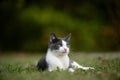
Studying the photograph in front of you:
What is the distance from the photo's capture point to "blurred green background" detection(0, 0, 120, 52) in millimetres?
16109

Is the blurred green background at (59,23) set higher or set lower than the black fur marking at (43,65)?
higher

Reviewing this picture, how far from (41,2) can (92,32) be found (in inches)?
78.7

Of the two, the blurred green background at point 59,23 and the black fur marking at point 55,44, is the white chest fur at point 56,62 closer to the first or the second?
the black fur marking at point 55,44

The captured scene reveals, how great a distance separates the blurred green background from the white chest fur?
23.9ft

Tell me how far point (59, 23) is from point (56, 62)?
7.93 m

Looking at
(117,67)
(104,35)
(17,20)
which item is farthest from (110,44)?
(117,67)

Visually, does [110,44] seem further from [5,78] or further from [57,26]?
[5,78]

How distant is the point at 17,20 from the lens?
54.4 feet

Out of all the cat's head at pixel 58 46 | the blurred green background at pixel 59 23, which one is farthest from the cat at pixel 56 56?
the blurred green background at pixel 59 23

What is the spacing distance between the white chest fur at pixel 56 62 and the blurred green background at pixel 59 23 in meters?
7.28

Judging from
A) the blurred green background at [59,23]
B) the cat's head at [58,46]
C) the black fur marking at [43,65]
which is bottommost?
the black fur marking at [43,65]

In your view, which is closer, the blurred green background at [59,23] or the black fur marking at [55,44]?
the black fur marking at [55,44]

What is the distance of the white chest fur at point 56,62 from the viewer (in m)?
8.44

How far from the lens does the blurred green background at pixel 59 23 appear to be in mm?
16109
